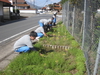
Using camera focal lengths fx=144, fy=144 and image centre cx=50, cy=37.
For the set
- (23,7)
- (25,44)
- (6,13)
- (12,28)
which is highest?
(23,7)

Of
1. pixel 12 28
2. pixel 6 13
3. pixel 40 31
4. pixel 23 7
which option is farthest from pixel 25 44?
pixel 23 7

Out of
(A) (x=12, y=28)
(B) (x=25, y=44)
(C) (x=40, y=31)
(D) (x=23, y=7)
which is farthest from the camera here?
(D) (x=23, y=7)

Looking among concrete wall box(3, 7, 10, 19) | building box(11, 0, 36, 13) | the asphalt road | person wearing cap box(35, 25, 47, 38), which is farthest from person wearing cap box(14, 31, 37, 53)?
building box(11, 0, 36, 13)

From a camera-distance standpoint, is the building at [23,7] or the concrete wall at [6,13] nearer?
the concrete wall at [6,13]

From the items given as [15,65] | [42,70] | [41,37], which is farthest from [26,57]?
[41,37]

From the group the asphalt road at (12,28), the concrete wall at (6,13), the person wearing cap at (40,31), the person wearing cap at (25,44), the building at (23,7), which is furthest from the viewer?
the building at (23,7)

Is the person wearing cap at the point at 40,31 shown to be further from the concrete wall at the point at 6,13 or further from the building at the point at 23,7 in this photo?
the building at the point at 23,7

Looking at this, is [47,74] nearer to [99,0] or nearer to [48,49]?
[99,0]

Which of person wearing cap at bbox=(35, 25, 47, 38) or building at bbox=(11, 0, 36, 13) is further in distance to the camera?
building at bbox=(11, 0, 36, 13)

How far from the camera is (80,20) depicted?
580 cm

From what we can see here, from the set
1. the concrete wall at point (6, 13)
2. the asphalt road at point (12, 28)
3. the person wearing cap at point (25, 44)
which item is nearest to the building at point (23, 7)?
the concrete wall at point (6, 13)

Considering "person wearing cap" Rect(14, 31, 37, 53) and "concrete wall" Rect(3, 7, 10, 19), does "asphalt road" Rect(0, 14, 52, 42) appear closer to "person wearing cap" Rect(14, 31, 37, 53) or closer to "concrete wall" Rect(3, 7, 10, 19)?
"person wearing cap" Rect(14, 31, 37, 53)

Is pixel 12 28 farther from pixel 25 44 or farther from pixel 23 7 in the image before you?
pixel 23 7

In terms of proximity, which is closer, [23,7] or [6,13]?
[6,13]
